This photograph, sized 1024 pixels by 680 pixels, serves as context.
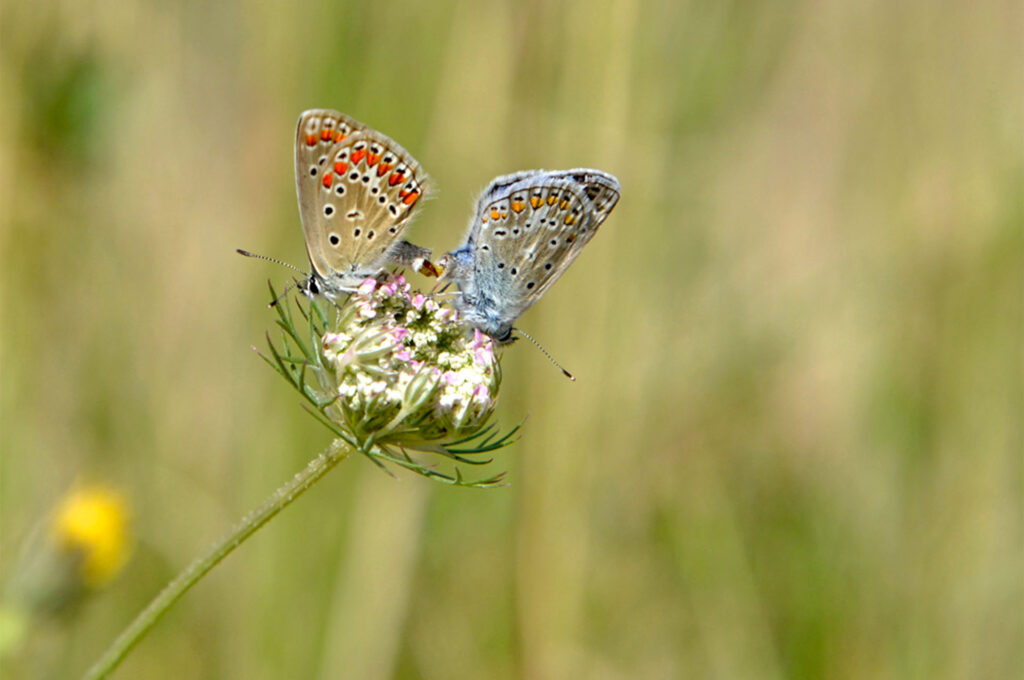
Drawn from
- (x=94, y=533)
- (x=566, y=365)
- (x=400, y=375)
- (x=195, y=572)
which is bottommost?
(x=94, y=533)

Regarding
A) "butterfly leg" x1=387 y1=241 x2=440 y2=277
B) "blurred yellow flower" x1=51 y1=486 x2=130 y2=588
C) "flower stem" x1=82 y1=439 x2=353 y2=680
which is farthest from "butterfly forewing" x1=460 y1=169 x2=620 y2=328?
"blurred yellow flower" x1=51 y1=486 x2=130 y2=588

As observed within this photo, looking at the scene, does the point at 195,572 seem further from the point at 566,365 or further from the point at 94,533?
the point at 566,365

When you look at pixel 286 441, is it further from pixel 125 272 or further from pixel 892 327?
pixel 892 327

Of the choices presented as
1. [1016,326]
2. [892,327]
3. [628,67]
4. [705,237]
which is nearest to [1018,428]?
[1016,326]

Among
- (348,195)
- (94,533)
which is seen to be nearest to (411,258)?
(348,195)

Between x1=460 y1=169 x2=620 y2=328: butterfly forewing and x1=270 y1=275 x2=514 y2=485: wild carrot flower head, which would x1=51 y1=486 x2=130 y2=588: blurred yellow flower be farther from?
x1=460 y1=169 x2=620 y2=328: butterfly forewing

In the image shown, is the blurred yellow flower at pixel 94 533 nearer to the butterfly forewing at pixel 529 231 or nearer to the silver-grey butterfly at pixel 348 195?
the silver-grey butterfly at pixel 348 195

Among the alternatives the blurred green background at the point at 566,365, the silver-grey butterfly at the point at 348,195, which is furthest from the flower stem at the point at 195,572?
the blurred green background at the point at 566,365
